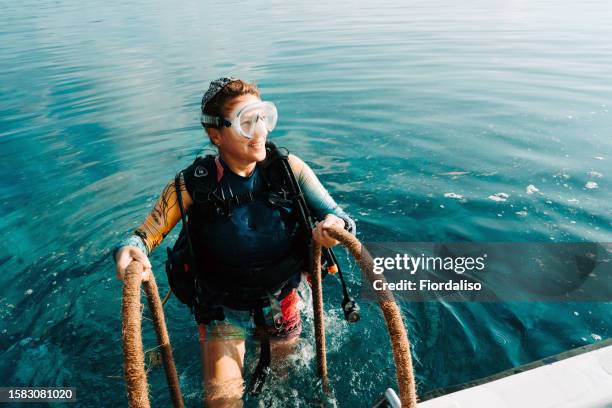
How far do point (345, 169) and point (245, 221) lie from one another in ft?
15.3

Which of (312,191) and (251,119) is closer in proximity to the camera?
(251,119)

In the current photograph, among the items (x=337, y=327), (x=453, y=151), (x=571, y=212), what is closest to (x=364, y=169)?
(x=453, y=151)

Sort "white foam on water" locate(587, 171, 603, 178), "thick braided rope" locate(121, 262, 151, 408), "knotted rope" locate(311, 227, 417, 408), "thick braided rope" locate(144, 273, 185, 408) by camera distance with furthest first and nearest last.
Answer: "white foam on water" locate(587, 171, 603, 178), "thick braided rope" locate(144, 273, 185, 408), "knotted rope" locate(311, 227, 417, 408), "thick braided rope" locate(121, 262, 151, 408)

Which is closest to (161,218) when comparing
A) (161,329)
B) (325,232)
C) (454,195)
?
(161,329)

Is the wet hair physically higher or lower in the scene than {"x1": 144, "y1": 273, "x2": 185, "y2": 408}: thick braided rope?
higher

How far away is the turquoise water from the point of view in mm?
4000

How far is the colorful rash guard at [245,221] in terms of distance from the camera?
3.02m

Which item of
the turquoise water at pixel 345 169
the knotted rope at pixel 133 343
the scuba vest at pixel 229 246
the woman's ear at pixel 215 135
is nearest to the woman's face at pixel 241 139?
the woman's ear at pixel 215 135

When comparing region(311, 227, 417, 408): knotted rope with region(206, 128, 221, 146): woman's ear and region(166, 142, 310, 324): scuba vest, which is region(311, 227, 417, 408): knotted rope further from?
region(206, 128, 221, 146): woman's ear

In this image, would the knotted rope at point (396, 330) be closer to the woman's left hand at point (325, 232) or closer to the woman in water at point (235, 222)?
the woman's left hand at point (325, 232)

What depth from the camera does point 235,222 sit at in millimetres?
3066

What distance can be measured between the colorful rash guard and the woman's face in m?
0.20

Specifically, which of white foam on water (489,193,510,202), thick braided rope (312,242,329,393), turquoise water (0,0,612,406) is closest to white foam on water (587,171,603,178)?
turquoise water (0,0,612,406)

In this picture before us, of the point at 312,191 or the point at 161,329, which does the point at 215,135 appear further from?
the point at 161,329
